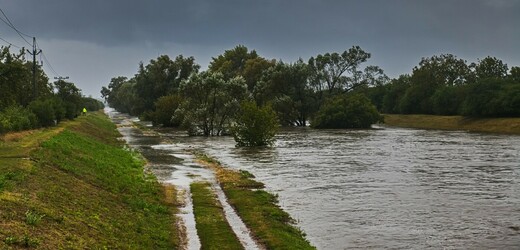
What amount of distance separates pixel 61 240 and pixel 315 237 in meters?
7.68

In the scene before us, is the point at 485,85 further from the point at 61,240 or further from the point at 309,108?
the point at 61,240

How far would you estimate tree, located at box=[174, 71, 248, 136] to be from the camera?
254 feet

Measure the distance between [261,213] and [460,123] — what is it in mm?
95682

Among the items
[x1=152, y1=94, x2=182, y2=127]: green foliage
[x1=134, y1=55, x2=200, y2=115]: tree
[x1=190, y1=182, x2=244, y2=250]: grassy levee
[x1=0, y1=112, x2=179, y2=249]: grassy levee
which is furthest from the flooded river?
[x1=134, y1=55, x2=200, y2=115]: tree

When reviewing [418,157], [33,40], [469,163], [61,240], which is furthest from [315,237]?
[33,40]

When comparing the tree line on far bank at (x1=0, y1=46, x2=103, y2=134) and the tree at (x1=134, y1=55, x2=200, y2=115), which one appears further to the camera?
the tree at (x1=134, y1=55, x2=200, y2=115)

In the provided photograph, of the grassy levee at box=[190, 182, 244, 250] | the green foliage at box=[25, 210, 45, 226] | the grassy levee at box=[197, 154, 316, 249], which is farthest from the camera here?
the grassy levee at box=[197, 154, 316, 249]

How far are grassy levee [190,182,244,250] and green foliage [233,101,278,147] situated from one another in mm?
31027

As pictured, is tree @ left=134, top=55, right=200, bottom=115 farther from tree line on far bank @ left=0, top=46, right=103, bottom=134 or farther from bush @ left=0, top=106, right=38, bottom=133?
bush @ left=0, top=106, right=38, bottom=133

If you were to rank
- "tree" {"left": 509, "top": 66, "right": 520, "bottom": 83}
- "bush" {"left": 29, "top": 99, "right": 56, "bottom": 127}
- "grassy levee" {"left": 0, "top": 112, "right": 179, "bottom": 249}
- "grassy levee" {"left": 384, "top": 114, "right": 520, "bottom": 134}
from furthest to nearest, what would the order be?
"tree" {"left": 509, "top": 66, "right": 520, "bottom": 83}
"grassy levee" {"left": 384, "top": 114, "right": 520, "bottom": 134}
"bush" {"left": 29, "top": 99, "right": 56, "bottom": 127}
"grassy levee" {"left": 0, "top": 112, "right": 179, "bottom": 249}

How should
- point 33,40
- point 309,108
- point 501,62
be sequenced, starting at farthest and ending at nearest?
point 501,62 → point 309,108 → point 33,40

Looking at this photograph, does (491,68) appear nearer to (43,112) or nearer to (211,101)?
(211,101)

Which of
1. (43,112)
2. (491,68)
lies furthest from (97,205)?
(491,68)

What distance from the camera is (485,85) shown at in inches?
4237
